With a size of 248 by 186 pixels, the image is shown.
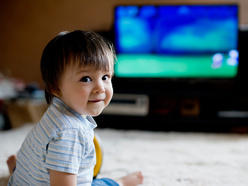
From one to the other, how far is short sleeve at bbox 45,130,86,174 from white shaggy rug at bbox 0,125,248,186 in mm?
476

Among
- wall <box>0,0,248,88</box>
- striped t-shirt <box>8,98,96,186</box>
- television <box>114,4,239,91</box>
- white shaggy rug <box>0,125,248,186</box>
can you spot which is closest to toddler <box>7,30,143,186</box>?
striped t-shirt <box>8,98,96,186</box>

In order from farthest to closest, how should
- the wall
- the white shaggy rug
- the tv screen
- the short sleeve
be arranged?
the wall < the tv screen < the white shaggy rug < the short sleeve

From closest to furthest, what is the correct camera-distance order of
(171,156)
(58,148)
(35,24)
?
(58,148), (171,156), (35,24)

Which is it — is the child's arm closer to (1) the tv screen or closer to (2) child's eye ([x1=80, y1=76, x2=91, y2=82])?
(2) child's eye ([x1=80, y1=76, x2=91, y2=82])

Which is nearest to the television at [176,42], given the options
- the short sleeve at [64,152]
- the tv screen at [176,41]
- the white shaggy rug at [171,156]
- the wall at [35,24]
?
the tv screen at [176,41]

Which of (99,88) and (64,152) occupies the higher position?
(99,88)

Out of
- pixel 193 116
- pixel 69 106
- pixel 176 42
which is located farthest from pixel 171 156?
pixel 176 42

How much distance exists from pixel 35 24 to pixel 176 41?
149 cm

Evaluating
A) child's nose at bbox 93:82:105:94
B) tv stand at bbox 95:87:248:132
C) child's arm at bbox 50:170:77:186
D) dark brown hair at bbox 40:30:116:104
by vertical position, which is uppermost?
dark brown hair at bbox 40:30:116:104

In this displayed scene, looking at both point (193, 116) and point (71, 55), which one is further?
point (193, 116)

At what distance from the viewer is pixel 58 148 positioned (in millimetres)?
752

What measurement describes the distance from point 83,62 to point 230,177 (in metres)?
0.91

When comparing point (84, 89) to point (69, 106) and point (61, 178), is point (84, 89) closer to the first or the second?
point (69, 106)

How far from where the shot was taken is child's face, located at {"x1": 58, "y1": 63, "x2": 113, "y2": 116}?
0.79m
